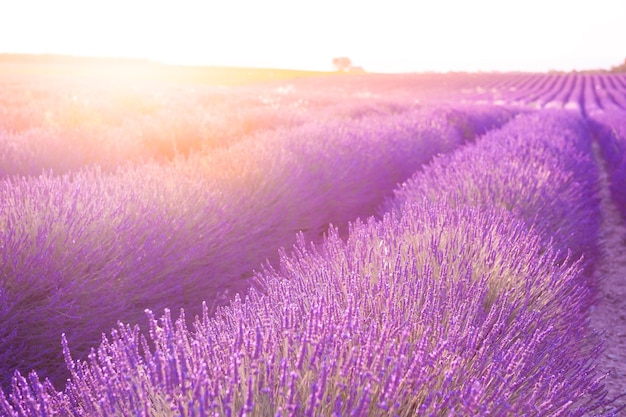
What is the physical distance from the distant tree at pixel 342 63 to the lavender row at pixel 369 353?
7434 cm

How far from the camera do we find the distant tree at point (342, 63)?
73.8 meters

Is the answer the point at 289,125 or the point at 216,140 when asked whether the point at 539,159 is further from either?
the point at 289,125

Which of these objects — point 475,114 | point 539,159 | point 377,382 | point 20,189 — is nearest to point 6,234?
point 20,189

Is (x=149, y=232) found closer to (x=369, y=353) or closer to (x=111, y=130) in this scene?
(x=369, y=353)

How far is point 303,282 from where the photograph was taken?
6.52 ft

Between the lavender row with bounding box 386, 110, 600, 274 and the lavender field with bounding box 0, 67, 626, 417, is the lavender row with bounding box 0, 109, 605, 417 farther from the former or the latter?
the lavender row with bounding box 386, 110, 600, 274

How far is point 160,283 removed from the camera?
9.15 ft

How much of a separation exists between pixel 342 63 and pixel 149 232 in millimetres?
73809

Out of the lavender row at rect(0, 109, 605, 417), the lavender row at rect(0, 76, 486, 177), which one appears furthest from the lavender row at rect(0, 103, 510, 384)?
the lavender row at rect(0, 76, 486, 177)

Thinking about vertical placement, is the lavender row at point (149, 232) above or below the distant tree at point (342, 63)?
below

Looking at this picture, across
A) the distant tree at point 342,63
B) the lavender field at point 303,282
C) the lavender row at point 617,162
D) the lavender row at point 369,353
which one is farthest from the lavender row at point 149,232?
the distant tree at point 342,63

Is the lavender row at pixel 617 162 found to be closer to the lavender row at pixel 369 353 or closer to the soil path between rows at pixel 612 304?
the soil path between rows at pixel 612 304

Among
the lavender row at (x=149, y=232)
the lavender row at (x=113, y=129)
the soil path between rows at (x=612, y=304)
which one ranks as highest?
the lavender row at (x=113, y=129)

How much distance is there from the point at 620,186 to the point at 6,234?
227 inches
